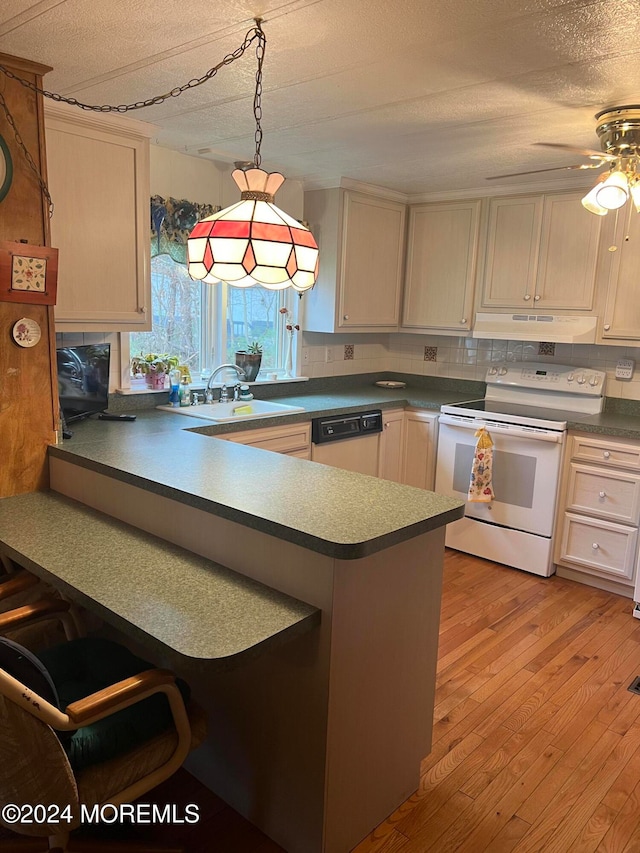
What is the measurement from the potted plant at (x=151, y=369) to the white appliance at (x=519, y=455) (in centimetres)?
174

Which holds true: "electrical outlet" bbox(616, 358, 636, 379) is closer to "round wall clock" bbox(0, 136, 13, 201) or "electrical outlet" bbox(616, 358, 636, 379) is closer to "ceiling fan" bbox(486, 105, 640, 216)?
"ceiling fan" bbox(486, 105, 640, 216)

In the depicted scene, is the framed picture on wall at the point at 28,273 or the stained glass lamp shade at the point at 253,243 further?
the framed picture on wall at the point at 28,273

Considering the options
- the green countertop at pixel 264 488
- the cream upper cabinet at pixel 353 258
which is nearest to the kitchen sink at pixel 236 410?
the green countertop at pixel 264 488

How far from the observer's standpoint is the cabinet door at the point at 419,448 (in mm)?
4223

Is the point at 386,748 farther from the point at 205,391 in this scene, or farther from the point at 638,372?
the point at 638,372

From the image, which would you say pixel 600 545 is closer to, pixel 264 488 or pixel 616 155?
pixel 616 155

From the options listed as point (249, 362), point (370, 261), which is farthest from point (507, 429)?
point (249, 362)

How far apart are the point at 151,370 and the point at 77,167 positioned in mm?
1103

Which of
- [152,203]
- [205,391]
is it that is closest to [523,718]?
[205,391]

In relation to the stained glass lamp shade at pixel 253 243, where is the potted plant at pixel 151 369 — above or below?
below

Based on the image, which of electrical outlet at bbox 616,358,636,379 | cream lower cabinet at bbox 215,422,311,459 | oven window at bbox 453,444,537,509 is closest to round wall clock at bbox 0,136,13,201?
cream lower cabinet at bbox 215,422,311,459

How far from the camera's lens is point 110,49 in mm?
2146

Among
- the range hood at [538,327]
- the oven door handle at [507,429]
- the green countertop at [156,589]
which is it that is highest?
the range hood at [538,327]

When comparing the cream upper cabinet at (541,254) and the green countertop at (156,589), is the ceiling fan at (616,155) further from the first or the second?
the green countertop at (156,589)
